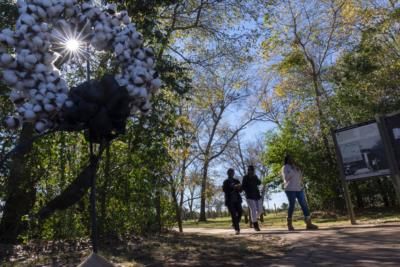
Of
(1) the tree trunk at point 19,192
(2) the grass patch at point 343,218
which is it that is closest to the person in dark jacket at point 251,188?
(2) the grass patch at point 343,218

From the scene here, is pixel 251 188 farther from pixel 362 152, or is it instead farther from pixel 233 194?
pixel 362 152

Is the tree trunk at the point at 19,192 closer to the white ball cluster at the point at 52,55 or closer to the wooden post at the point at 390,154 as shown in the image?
the white ball cluster at the point at 52,55

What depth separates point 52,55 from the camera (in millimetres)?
3406

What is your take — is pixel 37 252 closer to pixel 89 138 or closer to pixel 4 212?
pixel 4 212

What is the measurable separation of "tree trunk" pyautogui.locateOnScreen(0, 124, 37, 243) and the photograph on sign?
6791 mm

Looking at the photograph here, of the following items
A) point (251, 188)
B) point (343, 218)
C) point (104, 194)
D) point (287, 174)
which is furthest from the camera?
point (343, 218)

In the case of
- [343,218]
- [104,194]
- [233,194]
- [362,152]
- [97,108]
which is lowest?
[343,218]

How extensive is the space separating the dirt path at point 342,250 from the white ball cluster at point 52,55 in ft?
9.98

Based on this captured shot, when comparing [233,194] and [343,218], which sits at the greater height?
[233,194]

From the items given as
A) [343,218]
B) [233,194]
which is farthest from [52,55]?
[343,218]

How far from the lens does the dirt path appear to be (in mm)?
4869

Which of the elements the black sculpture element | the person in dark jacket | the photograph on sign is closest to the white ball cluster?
the black sculpture element

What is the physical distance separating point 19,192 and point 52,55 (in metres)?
4.76

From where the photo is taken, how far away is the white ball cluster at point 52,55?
10.5ft
